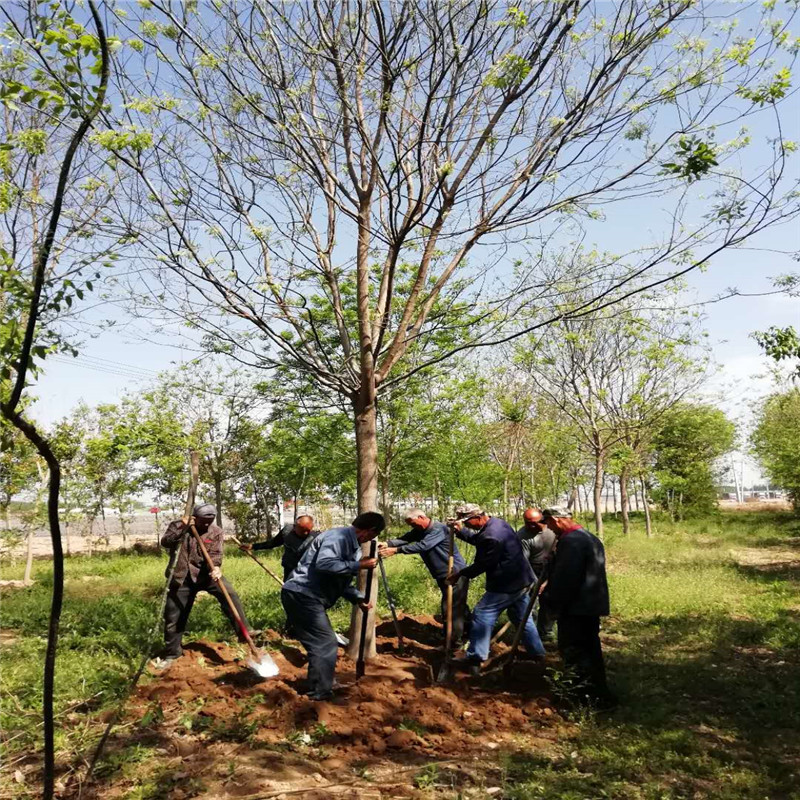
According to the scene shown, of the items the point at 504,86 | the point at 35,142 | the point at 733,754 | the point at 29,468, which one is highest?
the point at 504,86

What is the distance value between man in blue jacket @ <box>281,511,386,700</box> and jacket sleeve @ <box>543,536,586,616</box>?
1.65 meters

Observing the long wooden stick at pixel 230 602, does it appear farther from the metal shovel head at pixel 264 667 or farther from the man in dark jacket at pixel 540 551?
the man in dark jacket at pixel 540 551

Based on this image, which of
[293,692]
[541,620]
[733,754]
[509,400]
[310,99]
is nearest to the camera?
[733,754]

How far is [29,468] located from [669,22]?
45.8ft

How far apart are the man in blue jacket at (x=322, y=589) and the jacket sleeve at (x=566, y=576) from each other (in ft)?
5.42

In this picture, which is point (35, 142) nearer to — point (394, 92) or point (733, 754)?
point (394, 92)

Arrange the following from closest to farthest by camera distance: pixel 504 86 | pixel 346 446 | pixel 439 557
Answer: pixel 504 86
pixel 439 557
pixel 346 446

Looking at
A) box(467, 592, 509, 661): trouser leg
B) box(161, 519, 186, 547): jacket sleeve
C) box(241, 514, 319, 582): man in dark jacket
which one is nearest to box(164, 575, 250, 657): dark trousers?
box(161, 519, 186, 547): jacket sleeve

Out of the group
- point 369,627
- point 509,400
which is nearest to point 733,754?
point 369,627

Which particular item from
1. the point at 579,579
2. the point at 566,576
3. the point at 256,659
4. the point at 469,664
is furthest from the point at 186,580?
the point at 579,579

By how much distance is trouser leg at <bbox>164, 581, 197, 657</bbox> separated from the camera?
6414mm

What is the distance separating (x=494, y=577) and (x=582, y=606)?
4.24ft

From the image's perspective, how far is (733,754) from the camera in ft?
A: 14.8

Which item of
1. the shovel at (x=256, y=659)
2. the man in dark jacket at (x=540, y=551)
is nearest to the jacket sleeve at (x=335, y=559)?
the shovel at (x=256, y=659)
